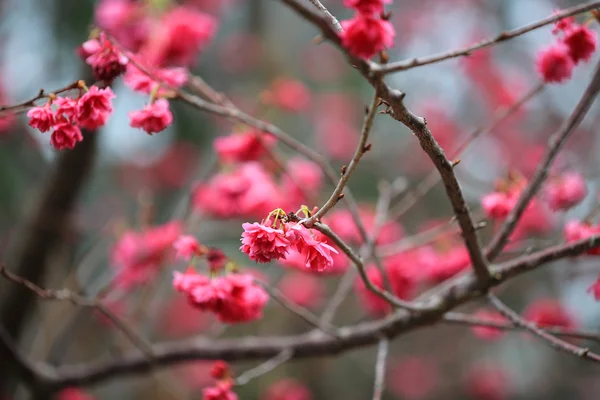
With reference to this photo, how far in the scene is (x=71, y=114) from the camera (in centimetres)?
90

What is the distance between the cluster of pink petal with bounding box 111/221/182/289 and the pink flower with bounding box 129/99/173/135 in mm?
798

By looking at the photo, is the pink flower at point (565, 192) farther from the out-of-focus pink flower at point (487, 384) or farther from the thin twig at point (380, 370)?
the out-of-focus pink flower at point (487, 384)

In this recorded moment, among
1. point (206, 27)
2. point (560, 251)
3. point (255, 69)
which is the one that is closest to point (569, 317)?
point (560, 251)

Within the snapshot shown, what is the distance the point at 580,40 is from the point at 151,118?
2.76 feet

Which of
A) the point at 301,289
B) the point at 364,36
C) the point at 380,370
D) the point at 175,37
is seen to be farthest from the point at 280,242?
the point at 301,289

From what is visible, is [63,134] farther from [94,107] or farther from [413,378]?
[413,378]

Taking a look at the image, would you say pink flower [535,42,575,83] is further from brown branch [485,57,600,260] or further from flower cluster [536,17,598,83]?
brown branch [485,57,600,260]

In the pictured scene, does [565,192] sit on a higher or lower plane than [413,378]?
lower

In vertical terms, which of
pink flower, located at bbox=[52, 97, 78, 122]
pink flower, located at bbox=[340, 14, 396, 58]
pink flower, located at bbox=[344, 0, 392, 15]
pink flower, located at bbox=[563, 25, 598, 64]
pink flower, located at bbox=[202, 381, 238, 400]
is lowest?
pink flower, located at bbox=[202, 381, 238, 400]

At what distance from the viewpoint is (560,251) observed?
1043 millimetres

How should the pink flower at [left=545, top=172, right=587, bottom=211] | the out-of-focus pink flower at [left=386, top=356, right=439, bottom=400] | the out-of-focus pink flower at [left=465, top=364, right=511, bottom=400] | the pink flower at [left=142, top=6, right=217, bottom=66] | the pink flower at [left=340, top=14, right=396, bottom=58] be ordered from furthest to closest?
the out-of-focus pink flower at [left=386, top=356, right=439, bottom=400] → the out-of-focus pink flower at [left=465, top=364, right=511, bottom=400] → the pink flower at [left=142, top=6, right=217, bottom=66] → the pink flower at [left=545, top=172, right=587, bottom=211] → the pink flower at [left=340, top=14, right=396, bottom=58]

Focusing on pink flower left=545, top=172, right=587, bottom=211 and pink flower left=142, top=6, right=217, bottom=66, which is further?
pink flower left=142, top=6, right=217, bottom=66

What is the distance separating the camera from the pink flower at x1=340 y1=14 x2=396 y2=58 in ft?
2.22

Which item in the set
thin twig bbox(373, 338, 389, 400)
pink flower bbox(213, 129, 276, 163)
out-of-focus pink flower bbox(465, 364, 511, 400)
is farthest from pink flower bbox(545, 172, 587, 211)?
out-of-focus pink flower bbox(465, 364, 511, 400)
